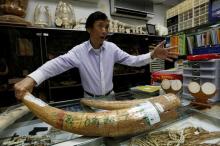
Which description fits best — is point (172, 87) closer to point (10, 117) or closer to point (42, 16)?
point (10, 117)

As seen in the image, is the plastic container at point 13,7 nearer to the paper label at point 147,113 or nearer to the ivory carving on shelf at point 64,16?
the ivory carving on shelf at point 64,16

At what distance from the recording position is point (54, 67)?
1330mm

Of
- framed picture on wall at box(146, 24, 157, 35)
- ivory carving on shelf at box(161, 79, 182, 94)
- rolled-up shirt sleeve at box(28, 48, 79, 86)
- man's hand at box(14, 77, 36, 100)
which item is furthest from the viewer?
framed picture on wall at box(146, 24, 157, 35)

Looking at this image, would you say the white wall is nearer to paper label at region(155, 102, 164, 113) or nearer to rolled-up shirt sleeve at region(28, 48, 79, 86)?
rolled-up shirt sleeve at region(28, 48, 79, 86)

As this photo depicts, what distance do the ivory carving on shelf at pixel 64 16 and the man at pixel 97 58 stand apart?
1.07 meters

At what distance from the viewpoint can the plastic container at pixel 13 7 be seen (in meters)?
2.10

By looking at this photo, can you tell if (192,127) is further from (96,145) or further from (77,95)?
(77,95)

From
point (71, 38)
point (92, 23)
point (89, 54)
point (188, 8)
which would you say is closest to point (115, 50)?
point (89, 54)

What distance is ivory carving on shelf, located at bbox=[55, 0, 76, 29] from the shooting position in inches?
103

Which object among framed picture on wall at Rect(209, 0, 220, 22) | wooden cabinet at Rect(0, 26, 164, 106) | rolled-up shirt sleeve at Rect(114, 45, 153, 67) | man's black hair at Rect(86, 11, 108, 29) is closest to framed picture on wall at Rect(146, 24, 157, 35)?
wooden cabinet at Rect(0, 26, 164, 106)

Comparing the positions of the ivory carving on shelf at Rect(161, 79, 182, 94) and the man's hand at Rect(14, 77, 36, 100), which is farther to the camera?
the ivory carving on shelf at Rect(161, 79, 182, 94)

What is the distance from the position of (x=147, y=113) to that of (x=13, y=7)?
228 centimetres

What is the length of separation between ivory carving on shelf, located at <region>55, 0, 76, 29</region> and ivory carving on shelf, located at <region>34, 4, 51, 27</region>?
0.14m

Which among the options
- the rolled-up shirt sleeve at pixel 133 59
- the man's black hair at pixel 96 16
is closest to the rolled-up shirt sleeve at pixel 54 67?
the man's black hair at pixel 96 16
